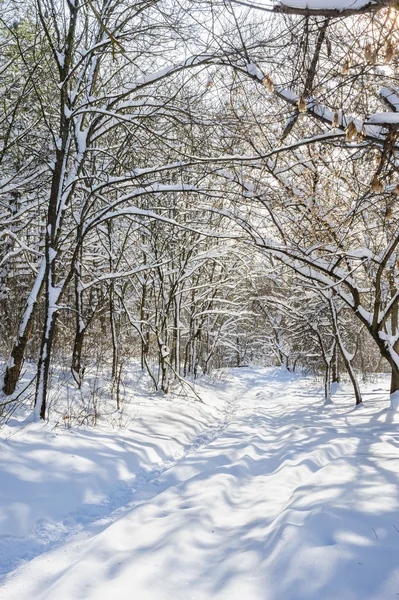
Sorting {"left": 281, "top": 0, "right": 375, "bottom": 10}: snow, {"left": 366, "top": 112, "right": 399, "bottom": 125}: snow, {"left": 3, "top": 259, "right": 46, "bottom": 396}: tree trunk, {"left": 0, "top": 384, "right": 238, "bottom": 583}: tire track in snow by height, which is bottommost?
{"left": 0, "top": 384, "right": 238, "bottom": 583}: tire track in snow

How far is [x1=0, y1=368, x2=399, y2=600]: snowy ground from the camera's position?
7.61 feet

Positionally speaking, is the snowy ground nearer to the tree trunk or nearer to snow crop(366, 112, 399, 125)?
the tree trunk

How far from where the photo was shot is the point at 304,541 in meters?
2.57

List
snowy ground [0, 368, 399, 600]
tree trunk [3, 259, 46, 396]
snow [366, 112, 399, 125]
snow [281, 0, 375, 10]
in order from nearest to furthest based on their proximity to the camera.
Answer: snowy ground [0, 368, 399, 600] < snow [281, 0, 375, 10] < snow [366, 112, 399, 125] < tree trunk [3, 259, 46, 396]

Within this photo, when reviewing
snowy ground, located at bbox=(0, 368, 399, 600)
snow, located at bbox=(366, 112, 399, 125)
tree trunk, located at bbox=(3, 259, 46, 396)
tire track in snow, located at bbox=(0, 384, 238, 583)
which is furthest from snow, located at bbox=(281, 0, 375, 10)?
tree trunk, located at bbox=(3, 259, 46, 396)

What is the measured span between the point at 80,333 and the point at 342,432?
17.1 ft

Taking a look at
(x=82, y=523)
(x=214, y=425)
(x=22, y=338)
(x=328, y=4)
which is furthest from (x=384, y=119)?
(x=214, y=425)

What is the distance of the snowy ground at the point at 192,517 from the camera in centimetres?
232

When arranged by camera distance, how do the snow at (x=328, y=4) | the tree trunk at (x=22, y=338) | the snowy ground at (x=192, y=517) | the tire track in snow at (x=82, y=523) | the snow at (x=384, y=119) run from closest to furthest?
the snowy ground at (x=192, y=517) < the snow at (x=328, y=4) < the tire track in snow at (x=82, y=523) < the snow at (x=384, y=119) < the tree trunk at (x=22, y=338)

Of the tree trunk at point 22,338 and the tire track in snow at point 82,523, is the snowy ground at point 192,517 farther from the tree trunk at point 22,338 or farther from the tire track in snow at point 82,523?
the tree trunk at point 22,338

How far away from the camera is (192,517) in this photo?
331 cm

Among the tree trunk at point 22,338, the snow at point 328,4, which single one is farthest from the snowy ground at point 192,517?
the snow at point 328,4

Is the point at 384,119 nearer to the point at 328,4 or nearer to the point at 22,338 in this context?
the point at 328,4

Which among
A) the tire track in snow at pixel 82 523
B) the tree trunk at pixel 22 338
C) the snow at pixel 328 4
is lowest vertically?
the tire track in snow at pixel 82 523
